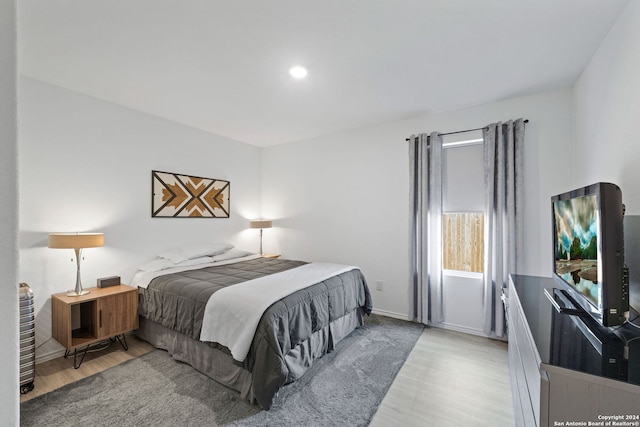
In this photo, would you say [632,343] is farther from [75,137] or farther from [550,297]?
[75,137]

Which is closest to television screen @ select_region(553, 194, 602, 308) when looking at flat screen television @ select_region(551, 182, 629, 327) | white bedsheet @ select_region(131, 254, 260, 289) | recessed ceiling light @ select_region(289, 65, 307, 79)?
flat screen television @ select_region(551, 182, 629, 327)

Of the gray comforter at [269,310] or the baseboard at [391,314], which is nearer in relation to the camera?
the gray comforter at [269,310]

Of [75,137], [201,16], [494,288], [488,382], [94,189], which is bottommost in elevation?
[488,382]

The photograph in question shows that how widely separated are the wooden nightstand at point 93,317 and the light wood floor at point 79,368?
65 mm

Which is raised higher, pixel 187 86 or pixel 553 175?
pixel 187 86

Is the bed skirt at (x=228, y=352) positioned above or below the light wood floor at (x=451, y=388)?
above

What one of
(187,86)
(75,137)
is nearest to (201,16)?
(187,86)

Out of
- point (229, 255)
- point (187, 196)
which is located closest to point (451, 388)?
point (229, 255)

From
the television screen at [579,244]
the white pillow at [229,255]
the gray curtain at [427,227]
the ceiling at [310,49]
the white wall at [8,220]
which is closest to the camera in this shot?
the white wall at [8,220]

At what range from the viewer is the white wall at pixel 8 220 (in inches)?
25.3

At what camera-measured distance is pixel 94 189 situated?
9.75ft

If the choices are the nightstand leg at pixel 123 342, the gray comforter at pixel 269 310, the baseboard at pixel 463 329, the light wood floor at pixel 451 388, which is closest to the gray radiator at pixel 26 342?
the nightstand leg at pixel 123 342

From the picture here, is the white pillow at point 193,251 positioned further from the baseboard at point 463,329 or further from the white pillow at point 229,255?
the baseboard at point 463,329

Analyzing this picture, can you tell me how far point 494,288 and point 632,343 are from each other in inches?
80.4
